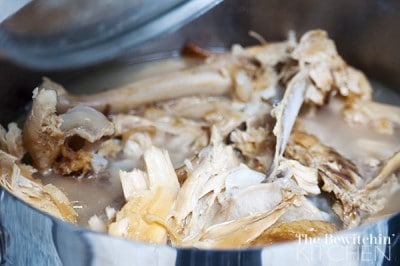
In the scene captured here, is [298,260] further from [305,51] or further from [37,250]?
[305,51]

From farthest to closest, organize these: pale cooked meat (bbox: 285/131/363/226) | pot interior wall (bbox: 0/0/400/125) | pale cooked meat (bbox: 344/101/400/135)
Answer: pot interior wall (bbox: 0/0/400/125) < pale cooked meat (bbox: 344/101/400/135) < pale cooked meat (bbox: 285/131/363/226)

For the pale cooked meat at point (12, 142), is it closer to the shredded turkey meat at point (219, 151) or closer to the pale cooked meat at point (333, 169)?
the shredded turkey meat at point (219, 151)

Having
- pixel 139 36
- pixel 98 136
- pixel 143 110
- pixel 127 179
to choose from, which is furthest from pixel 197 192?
pixel 139 36

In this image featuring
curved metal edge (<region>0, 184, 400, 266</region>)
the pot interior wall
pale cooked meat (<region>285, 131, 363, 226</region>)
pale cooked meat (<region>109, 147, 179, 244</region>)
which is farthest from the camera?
the pot interior wall

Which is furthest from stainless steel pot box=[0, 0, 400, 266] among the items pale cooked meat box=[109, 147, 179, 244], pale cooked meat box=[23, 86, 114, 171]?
pale cooked meat box=[23, 86, 114, 171]

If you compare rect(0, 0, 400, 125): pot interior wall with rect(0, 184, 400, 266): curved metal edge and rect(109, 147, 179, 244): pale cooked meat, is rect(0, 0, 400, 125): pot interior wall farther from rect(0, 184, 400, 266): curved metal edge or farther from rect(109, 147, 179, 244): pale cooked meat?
rect(0, 184, 400, 266): curved metal edge

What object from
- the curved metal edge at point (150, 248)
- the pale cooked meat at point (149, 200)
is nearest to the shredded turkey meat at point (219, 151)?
the pale cooked meat at point (149, 200)
